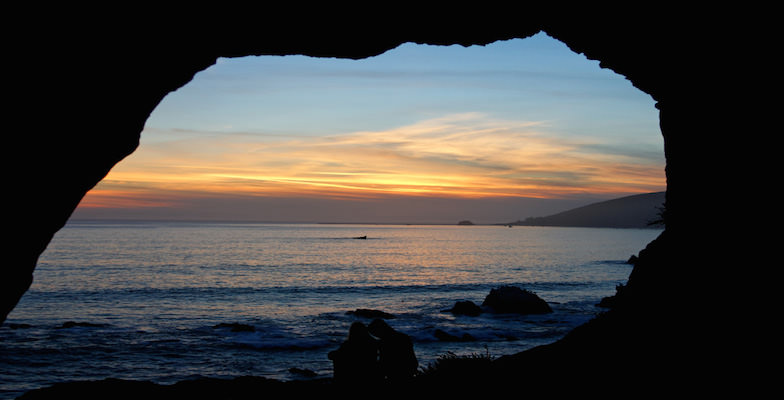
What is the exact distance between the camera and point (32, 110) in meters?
6.20

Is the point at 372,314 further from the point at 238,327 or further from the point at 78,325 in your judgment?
the point at 78,325

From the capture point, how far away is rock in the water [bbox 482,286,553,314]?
29.3m

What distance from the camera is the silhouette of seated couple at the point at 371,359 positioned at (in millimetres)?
10469

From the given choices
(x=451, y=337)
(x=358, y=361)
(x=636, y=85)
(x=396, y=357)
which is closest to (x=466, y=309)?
(x=451, y=337)

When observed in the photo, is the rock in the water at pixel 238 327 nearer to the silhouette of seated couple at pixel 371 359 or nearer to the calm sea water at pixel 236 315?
the calm sea water at pixel 236 315

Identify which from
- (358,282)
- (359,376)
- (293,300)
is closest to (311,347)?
(359,376)

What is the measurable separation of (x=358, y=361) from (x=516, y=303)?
2051 centimetres

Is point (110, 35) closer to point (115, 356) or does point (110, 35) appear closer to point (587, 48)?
point (587, 48)

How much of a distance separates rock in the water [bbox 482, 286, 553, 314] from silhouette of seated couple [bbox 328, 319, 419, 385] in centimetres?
1966

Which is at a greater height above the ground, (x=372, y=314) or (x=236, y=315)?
(x=372, y=314)

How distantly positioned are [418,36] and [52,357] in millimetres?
18806

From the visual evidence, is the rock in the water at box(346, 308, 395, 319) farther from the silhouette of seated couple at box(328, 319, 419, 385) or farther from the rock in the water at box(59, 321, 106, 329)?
the silhouette of seated couple at box(328, 319, 419, 385)

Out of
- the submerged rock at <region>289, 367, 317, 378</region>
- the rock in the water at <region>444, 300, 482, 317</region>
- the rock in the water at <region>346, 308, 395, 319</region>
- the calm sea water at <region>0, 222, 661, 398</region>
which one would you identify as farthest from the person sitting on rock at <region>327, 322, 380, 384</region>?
the rock in the water at <region>444, 300, 482, 317</region>

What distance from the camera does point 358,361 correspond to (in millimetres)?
10477
